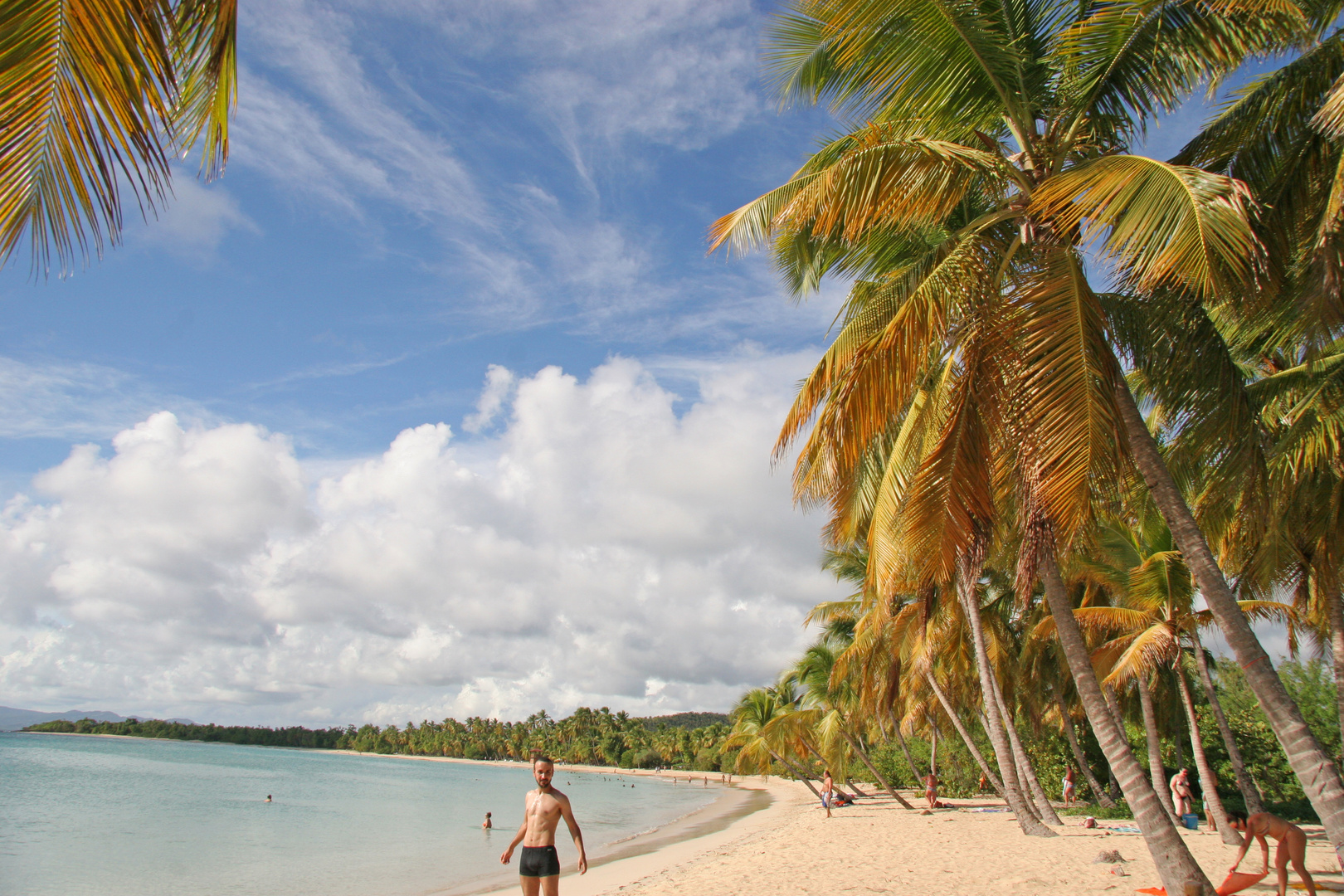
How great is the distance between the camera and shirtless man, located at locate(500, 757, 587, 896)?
18.0 feet

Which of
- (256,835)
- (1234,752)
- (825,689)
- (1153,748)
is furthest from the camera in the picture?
(825,689)

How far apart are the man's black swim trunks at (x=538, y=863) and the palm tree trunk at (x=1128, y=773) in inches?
157

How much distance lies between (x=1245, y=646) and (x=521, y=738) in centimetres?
12321

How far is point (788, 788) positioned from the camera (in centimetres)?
4525

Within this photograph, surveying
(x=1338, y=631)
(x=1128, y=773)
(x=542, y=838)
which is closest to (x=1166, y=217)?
(x=1128, y=773)

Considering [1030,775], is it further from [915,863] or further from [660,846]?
[660,846]

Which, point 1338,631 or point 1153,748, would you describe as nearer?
point 1338,631

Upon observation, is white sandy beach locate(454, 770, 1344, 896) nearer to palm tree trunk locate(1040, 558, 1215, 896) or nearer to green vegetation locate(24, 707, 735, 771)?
palm tree trunk locate(1040, 558, 1215, 896)

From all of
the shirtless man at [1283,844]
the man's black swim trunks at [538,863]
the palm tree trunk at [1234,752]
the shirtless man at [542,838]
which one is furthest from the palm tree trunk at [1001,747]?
the man's black swim trunks at [538,863]

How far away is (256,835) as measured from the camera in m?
22.8

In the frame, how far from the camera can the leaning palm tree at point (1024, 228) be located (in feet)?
15.3

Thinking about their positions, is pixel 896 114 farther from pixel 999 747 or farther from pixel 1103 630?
pixel 1103 630

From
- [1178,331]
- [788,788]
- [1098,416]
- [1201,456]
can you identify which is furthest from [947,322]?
[788,788]

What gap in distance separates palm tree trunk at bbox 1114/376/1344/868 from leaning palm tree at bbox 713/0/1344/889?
13 mm
